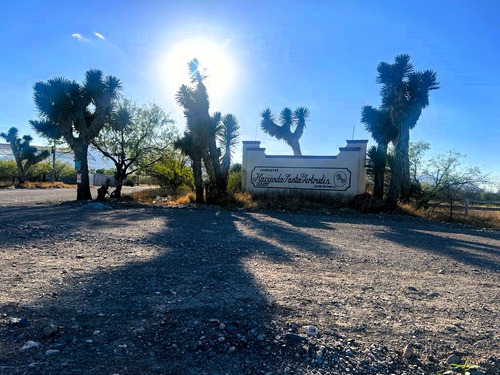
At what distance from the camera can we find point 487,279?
4852mm

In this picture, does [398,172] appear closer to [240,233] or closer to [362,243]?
[362,243]

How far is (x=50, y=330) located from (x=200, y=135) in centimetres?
1522

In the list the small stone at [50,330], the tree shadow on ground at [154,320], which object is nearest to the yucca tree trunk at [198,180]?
the tree shadow on ground at [154,320]

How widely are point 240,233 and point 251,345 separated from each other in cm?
561

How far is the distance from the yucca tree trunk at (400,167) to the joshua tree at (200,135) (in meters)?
9.40

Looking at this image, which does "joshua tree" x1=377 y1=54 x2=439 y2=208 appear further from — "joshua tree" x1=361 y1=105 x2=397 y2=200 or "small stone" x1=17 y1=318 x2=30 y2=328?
"small stone" x1=17 y1=318 x2=30 y2=328

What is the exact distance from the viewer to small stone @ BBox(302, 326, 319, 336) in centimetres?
278

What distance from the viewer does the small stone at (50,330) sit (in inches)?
102

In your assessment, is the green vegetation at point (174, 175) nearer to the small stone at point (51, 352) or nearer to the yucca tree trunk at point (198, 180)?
the yucca tree trunk at point (198, 180)

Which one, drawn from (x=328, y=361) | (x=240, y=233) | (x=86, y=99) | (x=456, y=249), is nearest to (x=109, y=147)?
(x=86, y=99)

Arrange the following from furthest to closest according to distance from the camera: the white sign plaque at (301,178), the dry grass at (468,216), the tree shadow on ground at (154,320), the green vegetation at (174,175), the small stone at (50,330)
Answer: the green vegetation at (174,175), the white sign plaque at (301,178), the dry grass at (468,216), the small stone at (50,330), the tree shadow on ground at (154,320)

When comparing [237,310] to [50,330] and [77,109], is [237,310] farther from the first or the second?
[77,109]

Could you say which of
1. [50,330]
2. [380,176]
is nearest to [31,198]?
[50,330]

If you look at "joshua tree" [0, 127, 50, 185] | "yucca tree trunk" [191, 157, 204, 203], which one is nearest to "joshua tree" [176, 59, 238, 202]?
"yucca tree trunk" [191, 157, 204, 203]
